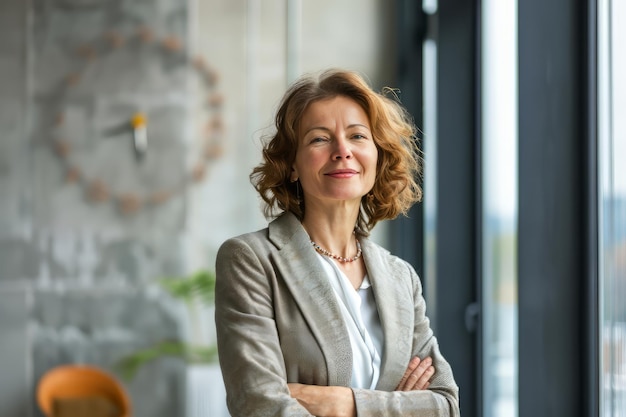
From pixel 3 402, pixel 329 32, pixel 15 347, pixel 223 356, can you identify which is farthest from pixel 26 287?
pixel 223 356

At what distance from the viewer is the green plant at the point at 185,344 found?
5.46 metres

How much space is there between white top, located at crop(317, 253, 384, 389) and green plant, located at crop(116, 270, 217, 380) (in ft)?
11.6

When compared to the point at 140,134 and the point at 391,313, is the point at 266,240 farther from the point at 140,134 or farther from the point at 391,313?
the point at 140,134

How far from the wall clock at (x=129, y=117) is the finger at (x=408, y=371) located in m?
3.67

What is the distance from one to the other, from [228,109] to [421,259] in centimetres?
169

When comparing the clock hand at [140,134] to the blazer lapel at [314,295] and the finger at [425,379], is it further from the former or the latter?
the finger at [425,379]

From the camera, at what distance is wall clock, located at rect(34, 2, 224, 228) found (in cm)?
549

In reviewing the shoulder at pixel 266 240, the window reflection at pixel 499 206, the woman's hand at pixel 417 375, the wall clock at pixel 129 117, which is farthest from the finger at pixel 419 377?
the wall clock at pixel 129 117

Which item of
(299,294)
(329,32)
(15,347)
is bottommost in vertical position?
(15,347)

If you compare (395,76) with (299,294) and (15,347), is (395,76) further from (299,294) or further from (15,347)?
(299,294)

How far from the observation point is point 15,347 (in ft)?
17.9

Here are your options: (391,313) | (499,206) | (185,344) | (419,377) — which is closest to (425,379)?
(419,377)

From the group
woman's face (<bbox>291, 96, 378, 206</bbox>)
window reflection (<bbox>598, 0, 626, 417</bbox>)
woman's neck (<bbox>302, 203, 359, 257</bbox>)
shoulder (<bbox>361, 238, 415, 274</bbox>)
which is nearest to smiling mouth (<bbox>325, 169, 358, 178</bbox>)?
woman's face (<bbox>291, 96, 378, 206</bbox>)

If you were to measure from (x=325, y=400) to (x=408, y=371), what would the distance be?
0.25 meters
